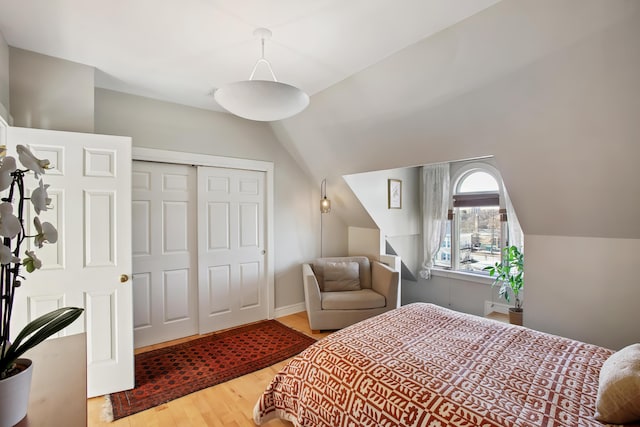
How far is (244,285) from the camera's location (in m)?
3.78

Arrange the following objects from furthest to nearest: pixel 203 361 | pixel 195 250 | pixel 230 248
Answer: pixel 230 248 < pixel 195 250 < pixel 203 361

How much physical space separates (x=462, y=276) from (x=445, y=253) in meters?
0.46

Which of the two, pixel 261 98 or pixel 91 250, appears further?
pixel 91 250

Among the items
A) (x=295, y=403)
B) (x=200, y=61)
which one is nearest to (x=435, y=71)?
(x=200, y=61)

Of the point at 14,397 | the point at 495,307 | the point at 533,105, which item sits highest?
the point at 533,105

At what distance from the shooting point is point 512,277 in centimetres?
345

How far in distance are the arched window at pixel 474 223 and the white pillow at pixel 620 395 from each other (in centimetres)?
304

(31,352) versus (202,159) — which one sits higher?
(202,159)

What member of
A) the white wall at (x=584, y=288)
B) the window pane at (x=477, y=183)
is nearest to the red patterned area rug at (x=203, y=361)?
the white wall at (x=584, y=288)

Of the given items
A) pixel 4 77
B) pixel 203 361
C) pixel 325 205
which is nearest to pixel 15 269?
pixel 4 77

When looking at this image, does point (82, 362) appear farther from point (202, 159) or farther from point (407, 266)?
point (407, 266)

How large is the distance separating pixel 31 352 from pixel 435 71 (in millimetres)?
2768

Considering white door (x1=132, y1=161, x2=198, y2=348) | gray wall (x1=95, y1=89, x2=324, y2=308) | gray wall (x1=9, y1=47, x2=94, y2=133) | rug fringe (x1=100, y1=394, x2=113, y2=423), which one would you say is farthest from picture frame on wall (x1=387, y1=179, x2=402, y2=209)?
rug fringe (x1=100, y1=394, x2=113, y2=423)

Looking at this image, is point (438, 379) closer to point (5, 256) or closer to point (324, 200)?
point (5, 256)
